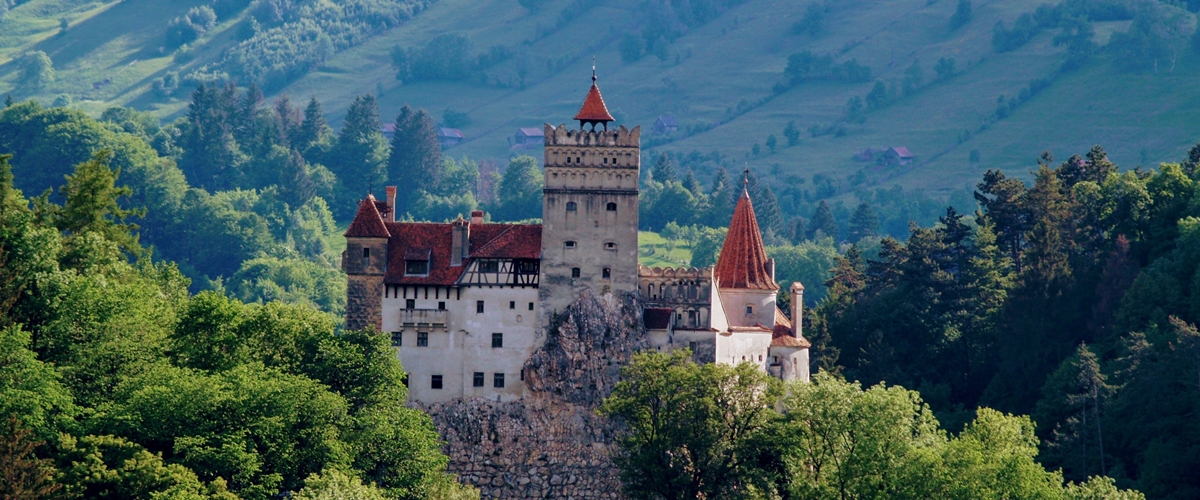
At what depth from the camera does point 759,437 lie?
91062mm

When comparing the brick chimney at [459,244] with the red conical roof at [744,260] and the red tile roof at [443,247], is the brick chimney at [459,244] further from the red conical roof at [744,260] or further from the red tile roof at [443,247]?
the red conical roof at [744,260]

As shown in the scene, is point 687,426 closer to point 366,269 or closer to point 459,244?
point 459,244

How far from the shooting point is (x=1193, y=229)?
371 ft

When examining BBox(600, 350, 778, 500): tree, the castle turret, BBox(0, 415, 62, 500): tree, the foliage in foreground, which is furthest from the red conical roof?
BBox(0, 415, 62, 500): tree

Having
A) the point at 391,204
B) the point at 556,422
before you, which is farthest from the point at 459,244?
the point at 556,422

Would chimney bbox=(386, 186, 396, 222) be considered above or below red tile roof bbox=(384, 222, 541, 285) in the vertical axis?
above

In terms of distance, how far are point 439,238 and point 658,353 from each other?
9.87m

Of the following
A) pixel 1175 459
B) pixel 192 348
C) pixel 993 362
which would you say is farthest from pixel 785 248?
pixel 192 348

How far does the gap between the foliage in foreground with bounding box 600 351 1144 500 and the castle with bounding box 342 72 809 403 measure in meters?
3.57

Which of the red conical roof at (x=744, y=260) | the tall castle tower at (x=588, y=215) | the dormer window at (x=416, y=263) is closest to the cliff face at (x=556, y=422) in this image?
the tall castle tower at (x=588, y=215)

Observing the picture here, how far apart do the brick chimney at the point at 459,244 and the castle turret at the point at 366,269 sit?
263 cm

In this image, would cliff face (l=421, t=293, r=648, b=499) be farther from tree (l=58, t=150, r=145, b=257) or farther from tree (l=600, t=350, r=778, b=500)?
tree (l=58, t=150, r=145, b=257)

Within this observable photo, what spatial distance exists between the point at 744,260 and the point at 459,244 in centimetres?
1410

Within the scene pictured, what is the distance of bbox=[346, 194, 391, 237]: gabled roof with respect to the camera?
3698 inches
